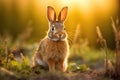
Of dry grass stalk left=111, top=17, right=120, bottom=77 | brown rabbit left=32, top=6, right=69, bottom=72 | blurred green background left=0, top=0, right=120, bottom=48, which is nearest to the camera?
dry grass stalk left=111, top=17, right=120, bottom=77

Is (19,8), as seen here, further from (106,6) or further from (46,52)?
(46,52)

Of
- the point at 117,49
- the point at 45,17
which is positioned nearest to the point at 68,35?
the point at 117,49

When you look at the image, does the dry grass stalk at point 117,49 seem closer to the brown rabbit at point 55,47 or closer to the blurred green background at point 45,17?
the brown rabbit at point 55,47

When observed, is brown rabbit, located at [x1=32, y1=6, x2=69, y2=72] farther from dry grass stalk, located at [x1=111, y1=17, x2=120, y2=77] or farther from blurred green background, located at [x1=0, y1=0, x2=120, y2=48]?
blurred green background, located at [x1=0, y1=0, x2=120, y2=48]

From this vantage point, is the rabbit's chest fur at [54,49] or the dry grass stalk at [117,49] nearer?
the dry grass stalk at [117,49]

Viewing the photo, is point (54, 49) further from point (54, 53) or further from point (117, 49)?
point (117, 49)

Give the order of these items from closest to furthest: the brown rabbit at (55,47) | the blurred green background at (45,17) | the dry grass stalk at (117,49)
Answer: the dry grass stalk at (117,49) → the brown rabbit at (55,47) → the blurred green background at (45,17)

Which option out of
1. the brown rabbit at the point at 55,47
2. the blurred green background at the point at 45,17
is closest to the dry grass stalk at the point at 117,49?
the brown rabbit at the point at 55,47

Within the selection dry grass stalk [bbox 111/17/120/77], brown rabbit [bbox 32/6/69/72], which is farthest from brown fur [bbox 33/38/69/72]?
dry grass stalk [bbox 111/17/120/77]
